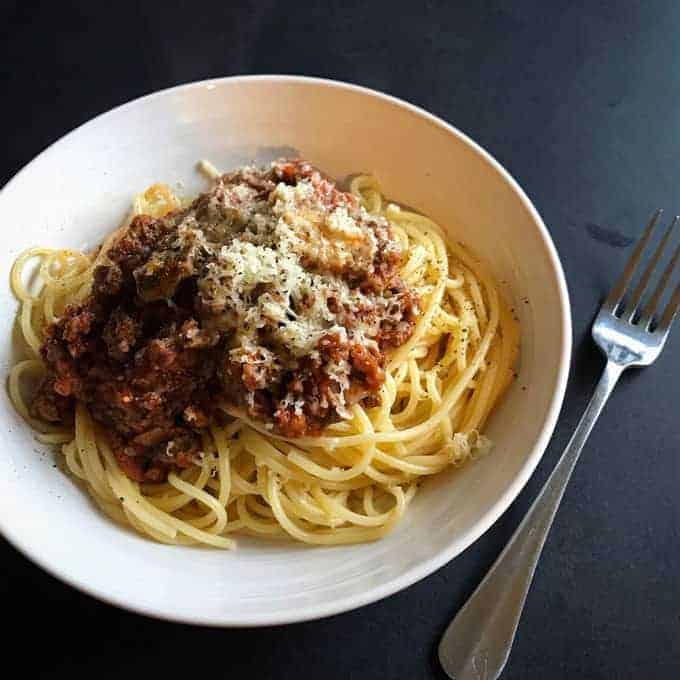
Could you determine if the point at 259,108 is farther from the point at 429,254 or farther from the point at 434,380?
the point at 434,380

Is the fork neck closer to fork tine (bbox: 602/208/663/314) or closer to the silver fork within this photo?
the silver fork

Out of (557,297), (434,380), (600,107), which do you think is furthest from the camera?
(600,107)

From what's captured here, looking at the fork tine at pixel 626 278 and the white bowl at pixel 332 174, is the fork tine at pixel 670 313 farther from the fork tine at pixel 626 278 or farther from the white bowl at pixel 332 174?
the white bowl at pixel 332 174

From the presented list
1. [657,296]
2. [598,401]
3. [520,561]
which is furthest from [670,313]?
[520,561]

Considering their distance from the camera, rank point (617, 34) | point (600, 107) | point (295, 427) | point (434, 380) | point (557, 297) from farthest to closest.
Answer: point (617, 34) → point (600, 107) → point (434, 380) → point (557, 297) → point (295, 427)

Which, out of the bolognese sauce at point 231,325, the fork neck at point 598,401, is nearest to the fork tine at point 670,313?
the fork neck at point 598,401

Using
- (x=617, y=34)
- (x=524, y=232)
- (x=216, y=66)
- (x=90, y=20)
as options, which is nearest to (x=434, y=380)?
(x=524, y=232)

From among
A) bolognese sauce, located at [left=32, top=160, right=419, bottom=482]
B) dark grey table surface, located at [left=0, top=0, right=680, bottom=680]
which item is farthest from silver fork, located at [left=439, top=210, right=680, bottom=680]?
bolognese sauce, located at [left=32, top=160, right=419, bottom=482]

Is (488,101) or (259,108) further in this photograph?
(488,101)
